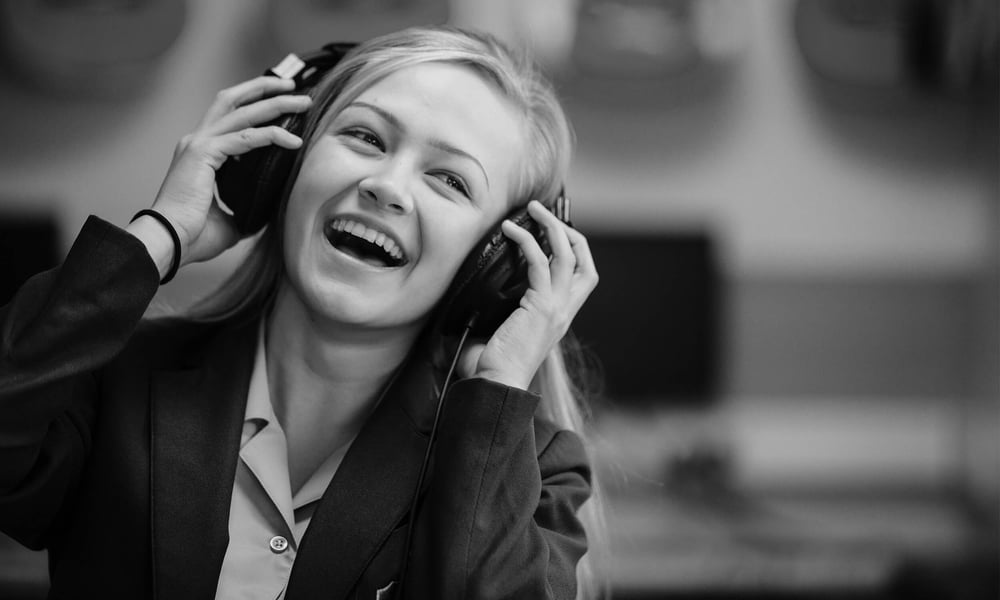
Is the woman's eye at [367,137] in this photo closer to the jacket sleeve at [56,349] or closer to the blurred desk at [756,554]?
the jacket sleeve at [56,349]

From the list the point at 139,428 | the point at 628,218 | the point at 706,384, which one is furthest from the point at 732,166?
the point at 139,428

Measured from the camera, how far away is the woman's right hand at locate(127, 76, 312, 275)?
99 cm

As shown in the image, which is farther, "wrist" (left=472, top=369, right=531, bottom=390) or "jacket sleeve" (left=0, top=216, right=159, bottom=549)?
"wrist" (left=472, top=369, right=531, bottom=390)

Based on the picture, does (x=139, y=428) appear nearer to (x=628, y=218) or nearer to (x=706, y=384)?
(x=706, y=384)

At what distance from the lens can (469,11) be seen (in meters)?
2.76

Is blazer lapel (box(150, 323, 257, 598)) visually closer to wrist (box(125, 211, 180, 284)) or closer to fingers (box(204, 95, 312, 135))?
wrist (box(125, 211, 180, 284))

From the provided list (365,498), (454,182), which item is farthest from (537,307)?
(365,498)

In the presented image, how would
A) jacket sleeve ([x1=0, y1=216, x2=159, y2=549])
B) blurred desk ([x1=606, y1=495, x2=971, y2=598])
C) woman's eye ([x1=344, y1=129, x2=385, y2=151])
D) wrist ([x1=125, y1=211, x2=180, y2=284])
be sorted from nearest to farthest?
jacket sleeve ([x1=0, y1=216, x2=159, y2=549]) < wrist ([x1=125, y1=211, x2=180, y2=284]) < woman's eye ([x1=344, y1=129, x2=385, y2=151]) < blurred desk ([x1=606, y1=495, x2=971, y2=598])

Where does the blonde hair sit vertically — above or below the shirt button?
above

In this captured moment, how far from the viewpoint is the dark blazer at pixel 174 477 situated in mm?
861

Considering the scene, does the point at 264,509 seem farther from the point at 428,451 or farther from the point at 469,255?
the point at 469,255

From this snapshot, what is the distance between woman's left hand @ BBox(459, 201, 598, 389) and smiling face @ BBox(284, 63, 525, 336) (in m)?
0.07

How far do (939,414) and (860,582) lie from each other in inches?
42.4

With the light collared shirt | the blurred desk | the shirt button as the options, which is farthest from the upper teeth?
the blurred desk
